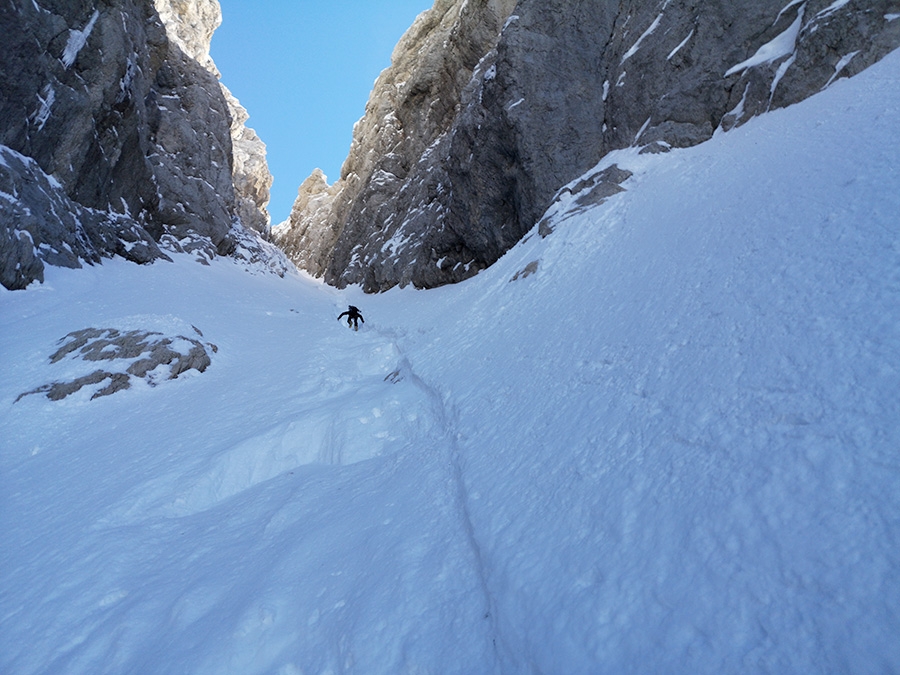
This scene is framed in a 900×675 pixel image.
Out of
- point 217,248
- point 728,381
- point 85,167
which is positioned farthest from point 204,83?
point 728,381

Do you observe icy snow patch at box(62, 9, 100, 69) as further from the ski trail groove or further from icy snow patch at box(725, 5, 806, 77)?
icy snow patch at box(725, 5, 806, 77)

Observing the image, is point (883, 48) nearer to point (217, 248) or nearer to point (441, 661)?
point (441, 661)

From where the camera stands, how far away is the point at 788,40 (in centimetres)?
1365

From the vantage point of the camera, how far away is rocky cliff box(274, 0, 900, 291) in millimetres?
12719

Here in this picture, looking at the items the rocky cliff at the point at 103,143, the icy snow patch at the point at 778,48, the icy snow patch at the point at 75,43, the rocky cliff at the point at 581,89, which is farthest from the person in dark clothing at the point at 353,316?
the icy snow patch at the point at 75,43

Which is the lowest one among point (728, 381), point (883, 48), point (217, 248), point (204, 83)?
point (728, 381)

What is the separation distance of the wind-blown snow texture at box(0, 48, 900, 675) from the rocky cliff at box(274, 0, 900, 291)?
3840 mm

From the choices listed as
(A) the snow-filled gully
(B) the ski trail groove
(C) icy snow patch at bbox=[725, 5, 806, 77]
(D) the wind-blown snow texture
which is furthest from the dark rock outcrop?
(C) icy snow patch at bbox=[725, 5, 806, 77]

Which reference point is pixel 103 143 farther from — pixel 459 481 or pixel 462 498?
pixel 462 498

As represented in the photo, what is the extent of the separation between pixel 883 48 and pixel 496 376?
1234cm

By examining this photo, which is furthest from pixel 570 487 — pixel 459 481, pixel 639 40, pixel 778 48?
pixel 639 40

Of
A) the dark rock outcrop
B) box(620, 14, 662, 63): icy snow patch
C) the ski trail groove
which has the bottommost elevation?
the ski trail groove

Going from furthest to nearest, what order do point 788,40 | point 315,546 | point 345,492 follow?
point 788,40 → point 345,492 → point 315,546

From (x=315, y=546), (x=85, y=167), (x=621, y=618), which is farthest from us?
(x=85, y=167)
